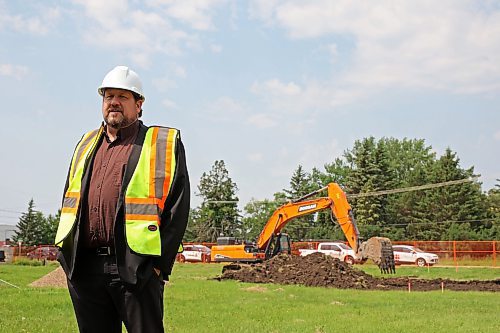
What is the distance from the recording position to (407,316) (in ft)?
38.3

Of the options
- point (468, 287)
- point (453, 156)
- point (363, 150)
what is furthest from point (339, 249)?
point (363, 150)

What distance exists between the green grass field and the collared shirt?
5343mm

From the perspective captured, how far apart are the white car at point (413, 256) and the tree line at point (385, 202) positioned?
11.1 metres

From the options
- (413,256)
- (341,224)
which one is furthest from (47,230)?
(341,224)

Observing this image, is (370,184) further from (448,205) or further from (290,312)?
(290,312)

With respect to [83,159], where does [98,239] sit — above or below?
below

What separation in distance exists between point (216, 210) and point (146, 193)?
87.7 m

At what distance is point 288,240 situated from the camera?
30.8 metres

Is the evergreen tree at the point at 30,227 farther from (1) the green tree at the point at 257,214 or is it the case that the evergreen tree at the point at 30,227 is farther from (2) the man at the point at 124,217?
(2) the man at the point at 124,217

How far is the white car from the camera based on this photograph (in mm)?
38966

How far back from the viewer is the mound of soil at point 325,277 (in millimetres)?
21047

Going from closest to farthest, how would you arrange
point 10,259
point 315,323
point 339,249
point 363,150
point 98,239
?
point 98,239 < point 315,323 < point 339,249 < point 10,259 < point 363,150

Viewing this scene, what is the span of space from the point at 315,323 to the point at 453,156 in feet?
189

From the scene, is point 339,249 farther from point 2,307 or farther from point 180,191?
point 180,191
